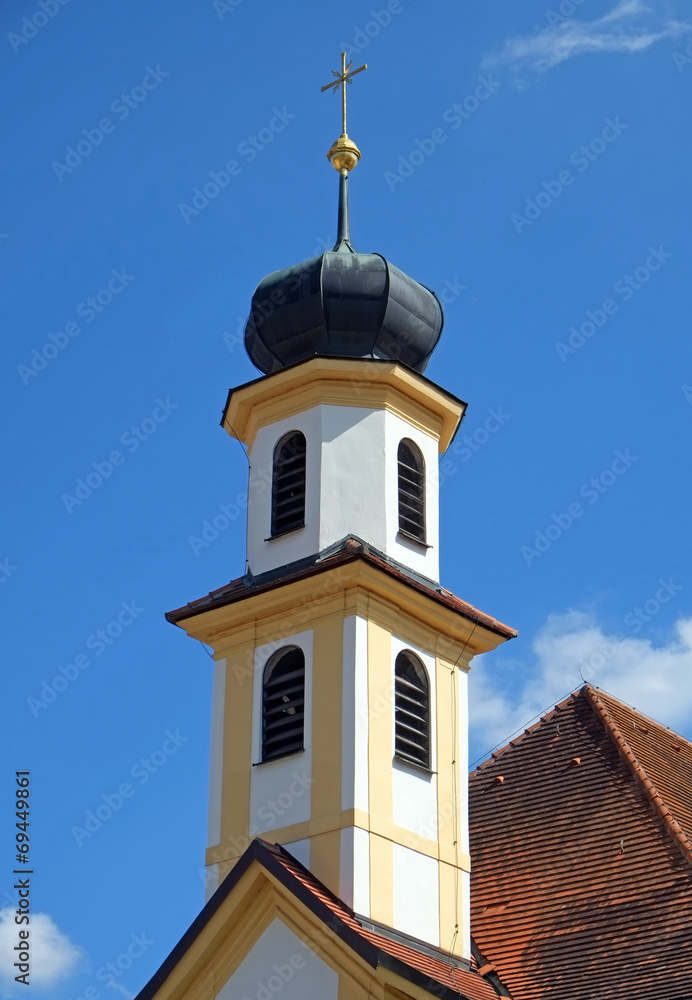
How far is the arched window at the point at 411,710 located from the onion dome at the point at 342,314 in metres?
3.73

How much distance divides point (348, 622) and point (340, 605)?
0.26 m

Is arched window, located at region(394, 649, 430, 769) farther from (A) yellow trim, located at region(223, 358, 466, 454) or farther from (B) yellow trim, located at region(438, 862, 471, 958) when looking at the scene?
(A) yellow trim, located at region(223, 358, 466, 454)

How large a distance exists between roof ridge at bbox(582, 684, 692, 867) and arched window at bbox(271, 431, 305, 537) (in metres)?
4.21

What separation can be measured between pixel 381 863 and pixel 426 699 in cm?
221

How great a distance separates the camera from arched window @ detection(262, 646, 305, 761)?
20.4 meters

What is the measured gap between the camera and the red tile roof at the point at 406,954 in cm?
1841

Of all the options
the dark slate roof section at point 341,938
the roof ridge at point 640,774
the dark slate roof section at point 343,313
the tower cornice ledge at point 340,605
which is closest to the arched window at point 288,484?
the tower cornice ledge at point 340,605

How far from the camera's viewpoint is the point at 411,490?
22.2m

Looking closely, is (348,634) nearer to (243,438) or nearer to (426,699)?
(426,699)

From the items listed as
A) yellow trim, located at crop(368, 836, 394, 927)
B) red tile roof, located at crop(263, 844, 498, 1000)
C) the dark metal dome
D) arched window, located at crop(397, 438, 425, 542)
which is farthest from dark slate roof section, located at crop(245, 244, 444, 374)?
red tile roof, located at crop(263, 844, 498, 1000)

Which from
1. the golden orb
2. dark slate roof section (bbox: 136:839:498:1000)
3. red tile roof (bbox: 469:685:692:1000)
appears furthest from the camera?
the golden orb

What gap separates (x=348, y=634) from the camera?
66.7 ft

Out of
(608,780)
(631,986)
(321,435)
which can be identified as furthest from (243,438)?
(631,986)

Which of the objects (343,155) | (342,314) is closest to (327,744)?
(342,314)
